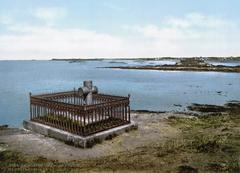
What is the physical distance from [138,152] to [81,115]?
11.4 ft

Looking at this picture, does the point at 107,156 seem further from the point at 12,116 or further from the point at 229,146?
the point at 12,116

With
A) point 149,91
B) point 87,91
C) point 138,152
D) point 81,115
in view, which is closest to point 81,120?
point 81,115

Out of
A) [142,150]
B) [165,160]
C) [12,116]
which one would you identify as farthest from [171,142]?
[12,116]

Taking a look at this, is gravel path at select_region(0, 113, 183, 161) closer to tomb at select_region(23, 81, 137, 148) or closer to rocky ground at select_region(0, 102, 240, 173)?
rocky ground at select_region(0, 102, 240, 173)

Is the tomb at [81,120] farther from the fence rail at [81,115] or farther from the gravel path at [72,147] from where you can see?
the gravel path at [72,147]

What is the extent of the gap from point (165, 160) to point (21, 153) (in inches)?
255

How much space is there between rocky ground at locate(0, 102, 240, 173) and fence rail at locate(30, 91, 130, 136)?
0.98 metres

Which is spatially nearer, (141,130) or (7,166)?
(7,166)

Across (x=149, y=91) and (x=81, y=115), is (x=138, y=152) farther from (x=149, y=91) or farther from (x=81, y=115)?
(x=149, y=91)

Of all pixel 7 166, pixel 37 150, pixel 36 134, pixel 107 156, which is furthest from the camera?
pixel 36 134

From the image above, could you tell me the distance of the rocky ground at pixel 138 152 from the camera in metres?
12.8

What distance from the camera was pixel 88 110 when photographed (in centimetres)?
1644

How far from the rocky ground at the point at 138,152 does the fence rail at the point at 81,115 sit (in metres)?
0.98

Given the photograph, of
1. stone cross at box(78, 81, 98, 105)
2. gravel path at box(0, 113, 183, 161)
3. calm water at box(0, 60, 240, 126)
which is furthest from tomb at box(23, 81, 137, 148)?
calm water at box(0, 60, 240, 126)
